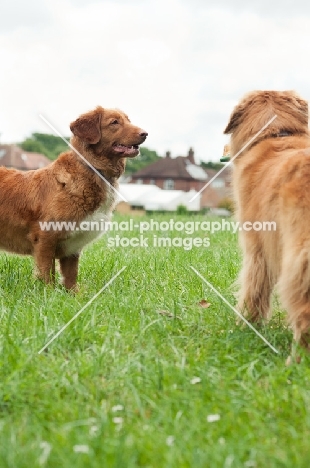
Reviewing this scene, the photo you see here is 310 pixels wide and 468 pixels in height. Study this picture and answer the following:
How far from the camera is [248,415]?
2.58 meters

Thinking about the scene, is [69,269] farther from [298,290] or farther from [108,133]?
[298,290]

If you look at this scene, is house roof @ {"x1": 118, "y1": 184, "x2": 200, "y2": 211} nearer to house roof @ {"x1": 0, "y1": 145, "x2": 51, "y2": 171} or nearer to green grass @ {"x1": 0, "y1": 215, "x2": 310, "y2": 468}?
green grass @ {"x1": 0, "y1": 215, "x2": 310, "y2": 468}

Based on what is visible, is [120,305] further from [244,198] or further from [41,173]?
[41,173]

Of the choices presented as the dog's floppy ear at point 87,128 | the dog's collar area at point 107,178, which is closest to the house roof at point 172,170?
the dog's collar area at point 107,178

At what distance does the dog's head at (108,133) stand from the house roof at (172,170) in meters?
2.97

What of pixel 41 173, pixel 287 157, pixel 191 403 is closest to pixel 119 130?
pixel 41 173

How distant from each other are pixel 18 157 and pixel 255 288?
41.7 metres

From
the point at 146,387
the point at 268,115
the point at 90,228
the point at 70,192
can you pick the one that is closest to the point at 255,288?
the point at 268,115

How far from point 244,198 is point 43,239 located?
2.27m

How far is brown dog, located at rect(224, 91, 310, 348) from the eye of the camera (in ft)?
10.2

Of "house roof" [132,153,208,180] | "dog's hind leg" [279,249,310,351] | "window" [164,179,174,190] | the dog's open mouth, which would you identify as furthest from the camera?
"window" [164,179,174,190]

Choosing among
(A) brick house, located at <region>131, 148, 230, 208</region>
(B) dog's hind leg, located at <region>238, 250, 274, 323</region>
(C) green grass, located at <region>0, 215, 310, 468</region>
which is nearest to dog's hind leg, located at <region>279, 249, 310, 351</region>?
(C) green grass, located at <region>0, 215, 310, 468</region>

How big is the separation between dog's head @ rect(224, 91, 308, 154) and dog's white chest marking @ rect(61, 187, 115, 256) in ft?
5.91

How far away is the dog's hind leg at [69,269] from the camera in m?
5.70
